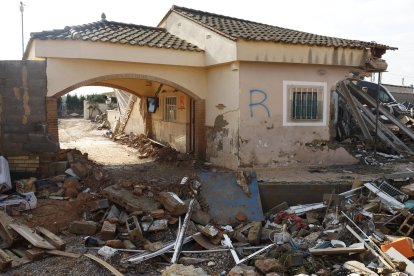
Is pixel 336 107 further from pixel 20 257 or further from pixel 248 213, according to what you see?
pixel 20 257

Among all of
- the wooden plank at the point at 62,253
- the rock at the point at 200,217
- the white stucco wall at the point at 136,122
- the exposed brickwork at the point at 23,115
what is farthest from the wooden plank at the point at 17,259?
the white stucco wall at the point at 136,122

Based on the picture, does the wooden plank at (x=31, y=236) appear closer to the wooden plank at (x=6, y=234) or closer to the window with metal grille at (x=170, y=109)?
the wooden plank at (x=6, y=234)

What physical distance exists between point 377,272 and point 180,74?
7.72 m

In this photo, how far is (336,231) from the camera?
7.55m

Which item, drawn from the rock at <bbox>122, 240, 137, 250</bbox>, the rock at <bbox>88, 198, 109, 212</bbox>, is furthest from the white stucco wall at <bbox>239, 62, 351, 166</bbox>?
the rock at <bbox>122, 240, 137, 250</bbox>

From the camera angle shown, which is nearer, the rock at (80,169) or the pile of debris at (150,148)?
the rock at (80,169)

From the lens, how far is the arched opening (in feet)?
35.3

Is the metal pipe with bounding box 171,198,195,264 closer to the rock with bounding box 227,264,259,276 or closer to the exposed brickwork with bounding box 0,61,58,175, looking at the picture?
the rock with bounding box 227,264,259,276

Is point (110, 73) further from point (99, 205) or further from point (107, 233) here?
point (107, 233)

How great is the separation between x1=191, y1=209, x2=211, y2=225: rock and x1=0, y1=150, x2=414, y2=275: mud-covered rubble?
21 mm

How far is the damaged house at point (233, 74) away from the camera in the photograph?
32.8 feet

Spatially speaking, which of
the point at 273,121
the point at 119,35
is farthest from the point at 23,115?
the point at 273,121

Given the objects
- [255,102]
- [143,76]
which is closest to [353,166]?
[255,102]

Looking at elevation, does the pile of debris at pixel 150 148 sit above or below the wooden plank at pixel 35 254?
above
